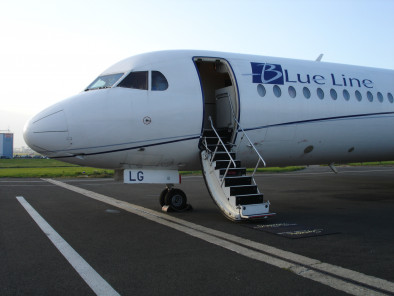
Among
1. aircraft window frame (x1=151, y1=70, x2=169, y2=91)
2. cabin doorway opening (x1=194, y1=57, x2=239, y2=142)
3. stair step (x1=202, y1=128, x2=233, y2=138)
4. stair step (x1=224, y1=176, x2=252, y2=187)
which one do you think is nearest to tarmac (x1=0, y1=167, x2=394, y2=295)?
stair step (x1=224, y1=176, x2=252, y2=187)

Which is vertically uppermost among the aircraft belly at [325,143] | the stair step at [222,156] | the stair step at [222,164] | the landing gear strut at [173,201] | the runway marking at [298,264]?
the aircraft belly at [325,143]

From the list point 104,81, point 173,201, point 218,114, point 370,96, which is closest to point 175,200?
point 173,201

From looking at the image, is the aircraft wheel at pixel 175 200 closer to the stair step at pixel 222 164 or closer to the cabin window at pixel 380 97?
the stair step at pixel 222 164

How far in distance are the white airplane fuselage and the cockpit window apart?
0.42ft

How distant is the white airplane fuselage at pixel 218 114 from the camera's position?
8148 millimetres

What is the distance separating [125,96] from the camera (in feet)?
27.5

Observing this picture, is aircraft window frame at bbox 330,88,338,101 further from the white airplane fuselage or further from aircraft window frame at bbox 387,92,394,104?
aircraft window frame at bbox 387,92,394,104

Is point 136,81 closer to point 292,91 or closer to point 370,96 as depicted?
point 292,91

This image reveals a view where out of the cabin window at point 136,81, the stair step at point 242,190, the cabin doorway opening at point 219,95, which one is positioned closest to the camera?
the stair step at point 242,190

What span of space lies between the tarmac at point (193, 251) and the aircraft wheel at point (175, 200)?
29 centimetres

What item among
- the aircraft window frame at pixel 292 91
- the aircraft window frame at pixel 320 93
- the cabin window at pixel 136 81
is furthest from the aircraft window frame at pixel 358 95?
the cabin window at pixel 136 81

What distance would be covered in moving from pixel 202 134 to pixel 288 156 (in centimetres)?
272

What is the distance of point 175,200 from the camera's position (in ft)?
32.8

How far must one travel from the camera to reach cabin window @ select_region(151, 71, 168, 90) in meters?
8.72
